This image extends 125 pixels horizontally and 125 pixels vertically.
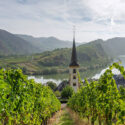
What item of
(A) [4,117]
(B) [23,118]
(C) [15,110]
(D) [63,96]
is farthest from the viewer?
(D) [63,96]

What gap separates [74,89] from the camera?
191 feet

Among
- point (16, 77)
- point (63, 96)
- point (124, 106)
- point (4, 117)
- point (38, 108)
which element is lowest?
point (63, 96)

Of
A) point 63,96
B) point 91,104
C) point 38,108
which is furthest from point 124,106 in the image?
point 63,96

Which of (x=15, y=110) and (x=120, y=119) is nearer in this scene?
(x=120, y=119)

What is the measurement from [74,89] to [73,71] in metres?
6.43

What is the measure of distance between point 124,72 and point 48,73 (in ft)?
569

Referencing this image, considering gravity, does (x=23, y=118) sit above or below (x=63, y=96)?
above

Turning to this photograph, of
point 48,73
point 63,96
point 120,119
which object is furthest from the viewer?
point 48,73

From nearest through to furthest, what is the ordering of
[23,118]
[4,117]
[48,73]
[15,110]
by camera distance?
[4,117] < [15,110] < [23,118] < [48,73]

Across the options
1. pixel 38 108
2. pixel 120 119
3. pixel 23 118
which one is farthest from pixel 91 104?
pixel 120 119

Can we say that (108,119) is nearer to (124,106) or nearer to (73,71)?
(124,106)

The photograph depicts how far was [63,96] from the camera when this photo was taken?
5512cm

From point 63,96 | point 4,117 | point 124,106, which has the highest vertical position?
point 124,106

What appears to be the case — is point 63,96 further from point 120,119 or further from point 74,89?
point 120,119
